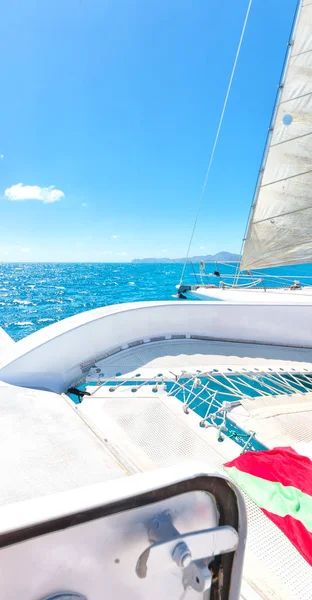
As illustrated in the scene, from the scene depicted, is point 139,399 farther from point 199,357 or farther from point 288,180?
point 288,180

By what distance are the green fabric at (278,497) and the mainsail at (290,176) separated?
8257mm

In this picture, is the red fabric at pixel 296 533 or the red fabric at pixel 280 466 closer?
the red fabric at pixel 296 533

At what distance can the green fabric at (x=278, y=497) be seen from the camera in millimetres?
1628

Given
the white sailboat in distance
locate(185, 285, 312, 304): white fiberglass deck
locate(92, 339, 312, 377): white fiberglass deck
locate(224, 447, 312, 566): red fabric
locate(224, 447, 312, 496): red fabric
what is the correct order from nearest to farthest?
locate(224, 447, 312, 566): red fabric
locate(224, 447, 312, 496): red fabric
locate(92, 339, 312, 377): white fiberglass deck
locate(185, 285, 312, 304): white fiberglass deck
the white sailboat in distance

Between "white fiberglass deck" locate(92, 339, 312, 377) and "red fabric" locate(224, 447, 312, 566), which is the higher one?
"white fiberglass deck" locate(92, 339, 312, 377)

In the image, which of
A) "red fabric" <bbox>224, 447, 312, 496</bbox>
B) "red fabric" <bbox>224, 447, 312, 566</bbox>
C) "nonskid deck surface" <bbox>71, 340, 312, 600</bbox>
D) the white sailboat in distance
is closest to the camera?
"nonskid deck surface" <bbox>71, 340, 312, 600</bbox>

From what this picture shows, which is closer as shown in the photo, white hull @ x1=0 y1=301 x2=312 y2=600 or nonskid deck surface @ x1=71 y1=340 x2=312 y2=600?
white hull @ x1=0 y1=301 x2=312 y2=600

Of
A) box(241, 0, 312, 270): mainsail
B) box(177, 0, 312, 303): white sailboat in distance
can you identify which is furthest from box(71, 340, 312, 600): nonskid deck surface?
box(241, 0, 312, 270): mainsail

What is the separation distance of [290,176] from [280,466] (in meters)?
8.50

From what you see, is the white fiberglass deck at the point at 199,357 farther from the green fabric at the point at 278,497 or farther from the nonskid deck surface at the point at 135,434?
the green fabric at the point at 278,497

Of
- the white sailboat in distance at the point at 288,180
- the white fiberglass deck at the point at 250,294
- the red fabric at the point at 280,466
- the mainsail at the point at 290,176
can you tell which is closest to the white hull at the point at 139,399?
the red fabric at the point at 280,466

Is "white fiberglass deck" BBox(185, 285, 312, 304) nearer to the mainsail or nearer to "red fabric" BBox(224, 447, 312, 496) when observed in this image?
the mainsail

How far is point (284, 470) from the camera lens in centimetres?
192

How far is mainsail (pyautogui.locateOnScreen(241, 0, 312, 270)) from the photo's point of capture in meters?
7.95
